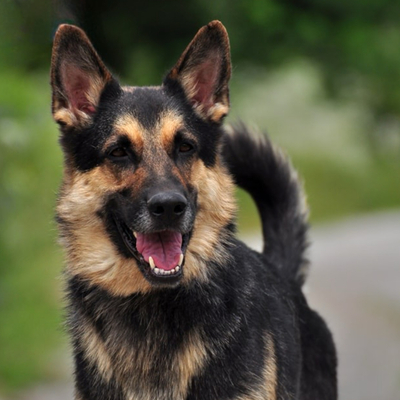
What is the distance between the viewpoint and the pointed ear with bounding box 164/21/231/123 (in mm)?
5480

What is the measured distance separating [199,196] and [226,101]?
24.9 inches

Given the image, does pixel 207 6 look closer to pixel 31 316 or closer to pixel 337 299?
A: pixel 337 299

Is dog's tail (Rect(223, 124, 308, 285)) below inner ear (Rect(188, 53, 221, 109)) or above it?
below

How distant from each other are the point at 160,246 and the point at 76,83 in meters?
1.02

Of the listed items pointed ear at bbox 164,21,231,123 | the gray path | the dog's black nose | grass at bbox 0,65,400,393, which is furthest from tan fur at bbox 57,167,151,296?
grass at bbox 0,65,400,393

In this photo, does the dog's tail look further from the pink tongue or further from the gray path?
the pink tongue

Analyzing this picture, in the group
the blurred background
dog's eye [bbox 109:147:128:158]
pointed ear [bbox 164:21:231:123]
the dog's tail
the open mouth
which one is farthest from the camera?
the blurred background

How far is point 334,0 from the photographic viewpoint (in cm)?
1598

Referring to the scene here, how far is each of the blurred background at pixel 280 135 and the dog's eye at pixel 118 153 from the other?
665 millimetres

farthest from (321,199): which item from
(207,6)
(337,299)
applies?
(337,299)

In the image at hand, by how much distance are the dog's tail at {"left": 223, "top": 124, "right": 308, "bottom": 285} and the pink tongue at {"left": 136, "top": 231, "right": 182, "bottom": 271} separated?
1380mm

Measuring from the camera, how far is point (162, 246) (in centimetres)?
509

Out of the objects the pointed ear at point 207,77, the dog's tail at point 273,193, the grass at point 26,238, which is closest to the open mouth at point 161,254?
the pointed ear at point 207,77

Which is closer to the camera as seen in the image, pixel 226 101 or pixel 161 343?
pixel 161 343
